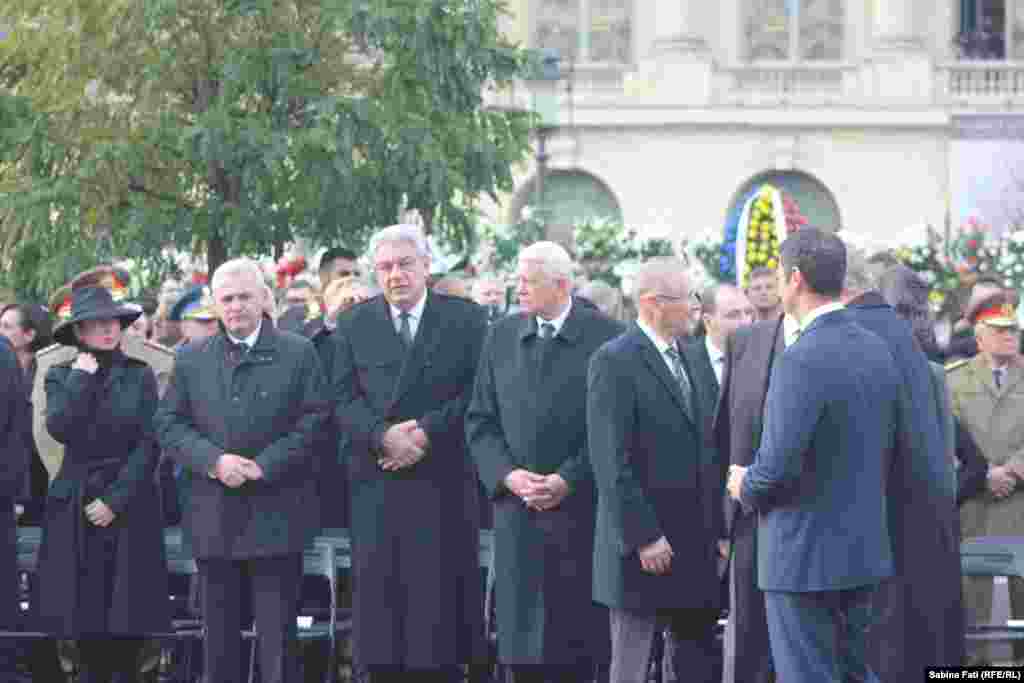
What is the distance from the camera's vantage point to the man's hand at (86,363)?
11.8 metres

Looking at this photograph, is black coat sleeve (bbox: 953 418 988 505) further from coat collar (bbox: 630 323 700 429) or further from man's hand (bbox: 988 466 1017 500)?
coat collar (bbox: 630 323 700 429)

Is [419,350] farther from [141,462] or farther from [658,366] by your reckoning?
[141,462]

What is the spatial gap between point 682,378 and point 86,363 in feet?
9.89

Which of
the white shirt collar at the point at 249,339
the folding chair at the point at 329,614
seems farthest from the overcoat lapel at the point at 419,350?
the folding chair at the point at 329,614

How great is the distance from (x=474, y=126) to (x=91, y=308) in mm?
5108

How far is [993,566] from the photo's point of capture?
11.4 metres

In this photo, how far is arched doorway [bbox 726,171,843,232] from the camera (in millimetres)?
50719

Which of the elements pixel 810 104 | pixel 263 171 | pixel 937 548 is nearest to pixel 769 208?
pixel 263 171

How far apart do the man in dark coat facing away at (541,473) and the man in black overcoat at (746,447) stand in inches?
30.0

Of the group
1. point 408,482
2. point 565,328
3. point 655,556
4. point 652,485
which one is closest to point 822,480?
point 655,556

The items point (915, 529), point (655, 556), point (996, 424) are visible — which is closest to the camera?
point (915, 529)

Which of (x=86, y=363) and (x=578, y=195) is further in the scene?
Result: (x=578, y=195)

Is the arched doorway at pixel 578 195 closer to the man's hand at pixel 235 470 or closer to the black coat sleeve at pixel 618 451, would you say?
the man's hand at pixel 235 470

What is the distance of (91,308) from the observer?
11828 mm
